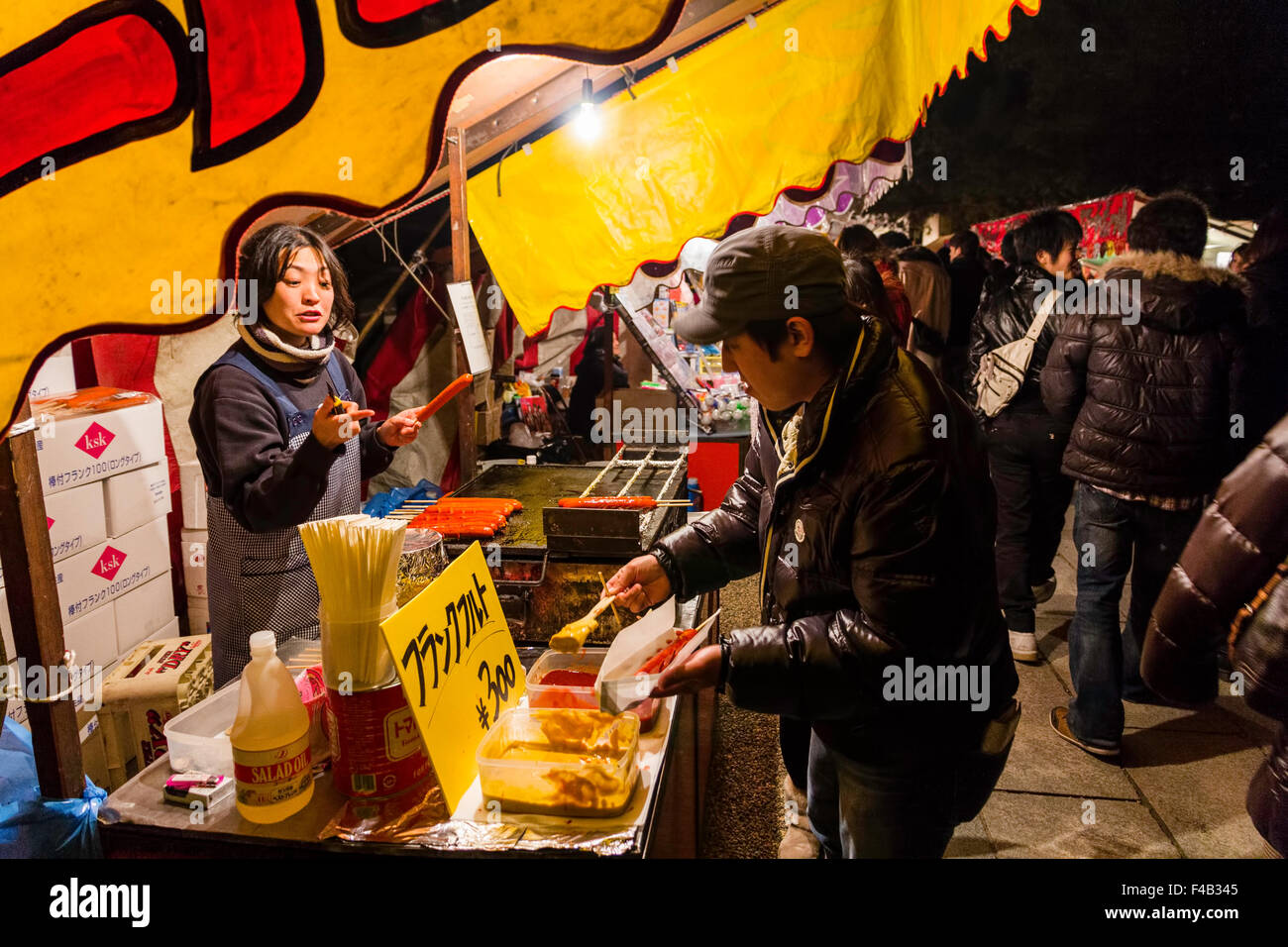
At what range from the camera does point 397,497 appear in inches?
214

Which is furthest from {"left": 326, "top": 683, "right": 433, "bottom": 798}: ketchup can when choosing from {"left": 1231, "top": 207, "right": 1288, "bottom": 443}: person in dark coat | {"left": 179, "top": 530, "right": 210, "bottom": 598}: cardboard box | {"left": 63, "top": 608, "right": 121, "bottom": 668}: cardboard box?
{"left": 1231, "top": 207, "right": 1288, "bottom": 443}: person in dark coat

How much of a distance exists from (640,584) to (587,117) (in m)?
2.84

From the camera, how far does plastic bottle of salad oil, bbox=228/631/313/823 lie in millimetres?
1413

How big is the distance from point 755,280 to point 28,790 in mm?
2870

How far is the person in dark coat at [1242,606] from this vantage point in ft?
4.51

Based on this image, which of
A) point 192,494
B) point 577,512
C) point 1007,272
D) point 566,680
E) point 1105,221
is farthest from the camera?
point 1105,221

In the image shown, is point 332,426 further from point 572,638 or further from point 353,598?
point 572,638

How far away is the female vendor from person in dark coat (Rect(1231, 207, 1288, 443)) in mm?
3733

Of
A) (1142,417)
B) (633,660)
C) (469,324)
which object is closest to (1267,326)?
(1142,417)

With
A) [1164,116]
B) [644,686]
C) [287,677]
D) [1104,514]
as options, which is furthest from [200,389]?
[1164,116]

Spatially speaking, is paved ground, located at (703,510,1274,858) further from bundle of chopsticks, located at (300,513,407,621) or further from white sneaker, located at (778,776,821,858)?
bundle of chopsticks, located at (300,513,407,621)

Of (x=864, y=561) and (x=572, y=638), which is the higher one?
(x=864, y=561)

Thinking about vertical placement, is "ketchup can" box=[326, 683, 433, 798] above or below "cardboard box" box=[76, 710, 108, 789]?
above
